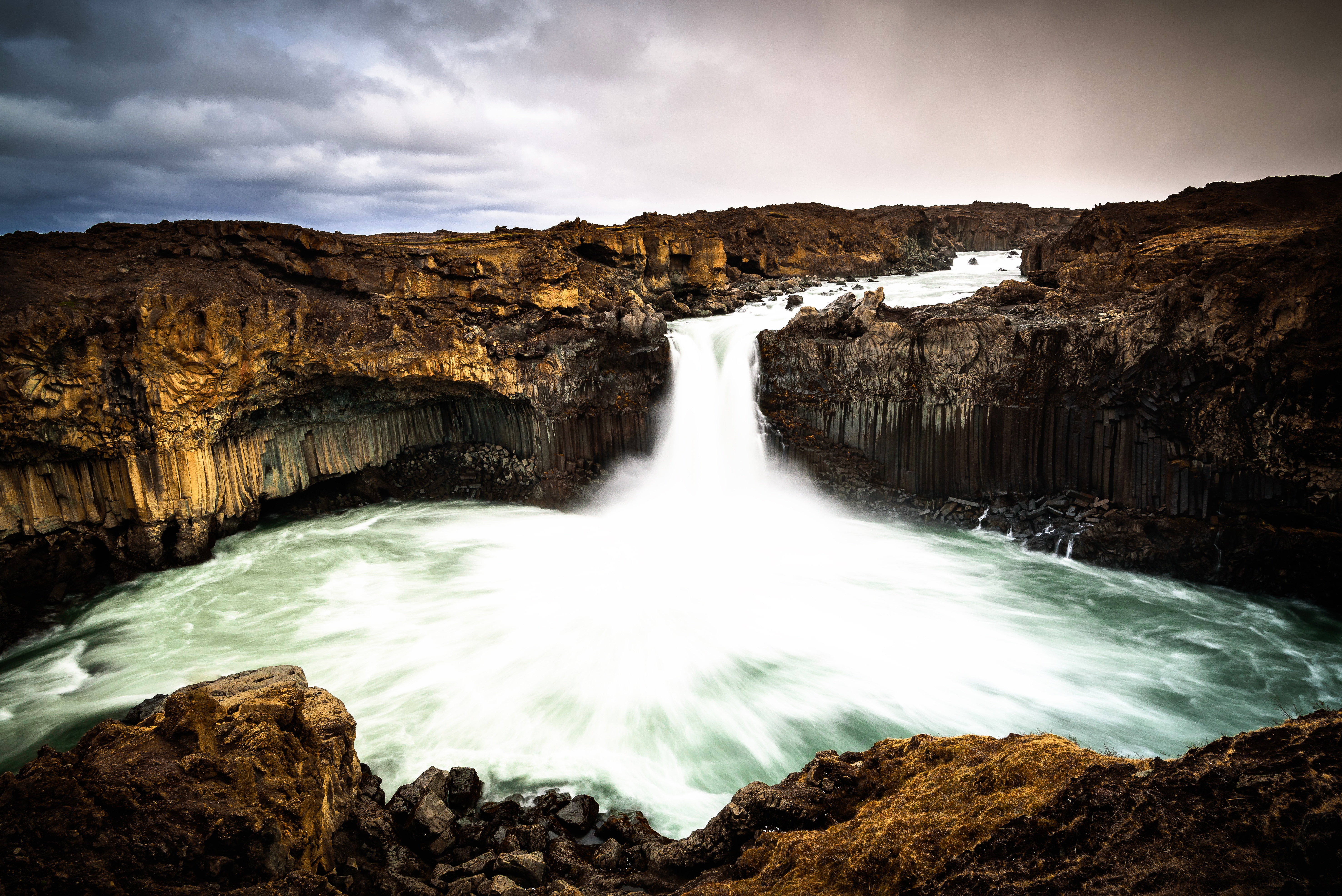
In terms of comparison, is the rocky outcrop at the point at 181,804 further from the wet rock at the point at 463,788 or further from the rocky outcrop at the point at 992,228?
the rocky outcrop at the point at 992,228

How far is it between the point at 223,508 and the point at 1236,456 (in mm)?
16844

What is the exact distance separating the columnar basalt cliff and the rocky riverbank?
8.64 m

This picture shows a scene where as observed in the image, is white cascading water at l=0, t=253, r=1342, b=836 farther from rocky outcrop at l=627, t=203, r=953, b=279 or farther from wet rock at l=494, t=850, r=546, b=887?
rocky outcrop at l=627, t=203, r=953, b=279

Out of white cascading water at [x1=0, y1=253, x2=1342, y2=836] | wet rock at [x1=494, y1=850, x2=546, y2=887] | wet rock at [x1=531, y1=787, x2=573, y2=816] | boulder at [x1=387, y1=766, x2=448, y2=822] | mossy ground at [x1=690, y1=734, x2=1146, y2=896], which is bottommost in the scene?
white cascading water at [x1=0, y1=253, x2=1342, y2=836]

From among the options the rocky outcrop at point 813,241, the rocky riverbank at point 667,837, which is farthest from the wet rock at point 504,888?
the rocky outcrop at point 813,241

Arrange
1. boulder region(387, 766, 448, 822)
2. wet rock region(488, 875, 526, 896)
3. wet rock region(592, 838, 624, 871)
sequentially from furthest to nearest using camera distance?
boulder region(387, 766, 448, 822) < wet rock region(592, 838, 624, 871) < wet rock region(488, 875, 526, 896)

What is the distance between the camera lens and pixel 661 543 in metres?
12.3

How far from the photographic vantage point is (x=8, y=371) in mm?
9047

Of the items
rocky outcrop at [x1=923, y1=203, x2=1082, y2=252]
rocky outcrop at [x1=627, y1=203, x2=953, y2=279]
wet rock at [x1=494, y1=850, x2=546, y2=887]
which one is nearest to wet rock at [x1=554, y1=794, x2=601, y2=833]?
wet rock at [x1=494, y1=850, x2=546, y2=887]

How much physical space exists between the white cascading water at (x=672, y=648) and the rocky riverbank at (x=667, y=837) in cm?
122

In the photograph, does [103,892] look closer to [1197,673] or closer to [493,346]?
[1197,673]

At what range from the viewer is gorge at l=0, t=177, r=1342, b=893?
3861mm

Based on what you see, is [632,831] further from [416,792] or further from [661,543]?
[661,543]

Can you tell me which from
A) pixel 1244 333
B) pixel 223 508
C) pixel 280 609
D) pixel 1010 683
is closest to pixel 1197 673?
pixel 1010 683
